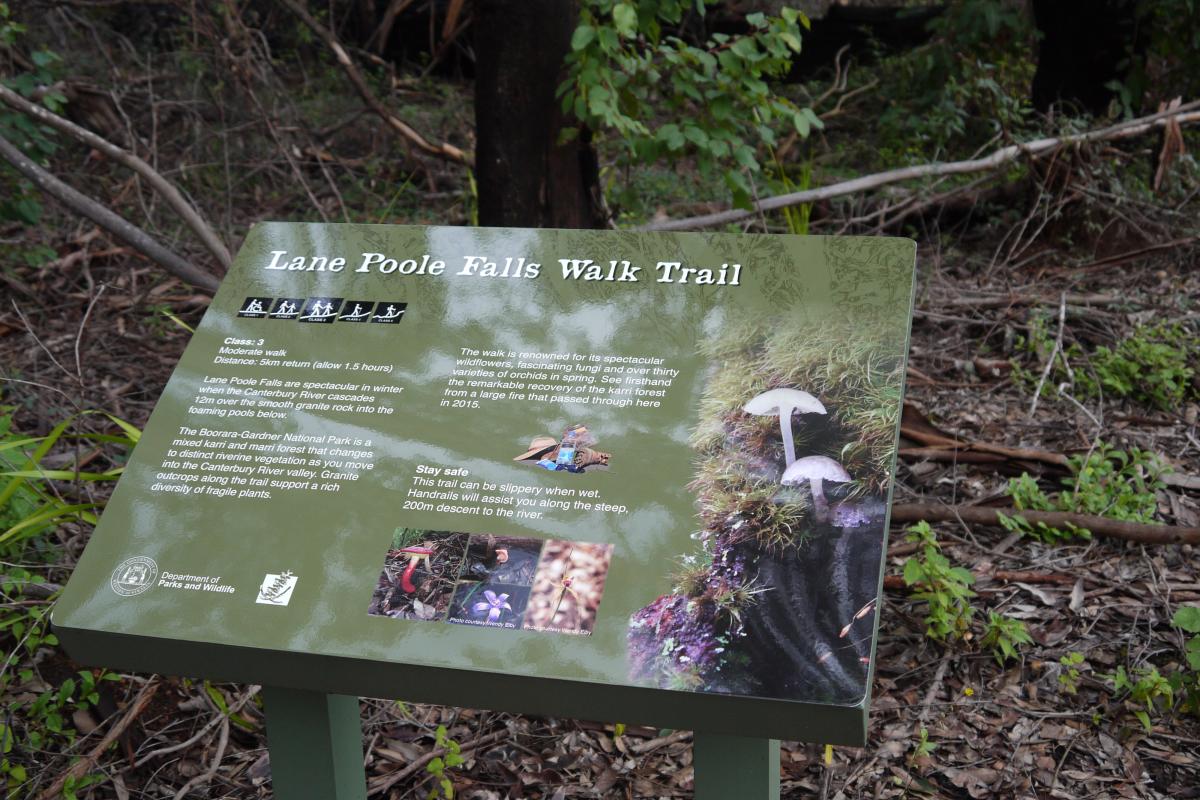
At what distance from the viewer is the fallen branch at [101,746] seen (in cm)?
267

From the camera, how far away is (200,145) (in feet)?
21.9

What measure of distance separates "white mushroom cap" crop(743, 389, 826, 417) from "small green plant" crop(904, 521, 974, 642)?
1.25m

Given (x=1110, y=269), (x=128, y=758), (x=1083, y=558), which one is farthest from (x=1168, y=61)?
(x=128, y=758)

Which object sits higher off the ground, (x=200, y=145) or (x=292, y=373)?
(x=200, y=145)

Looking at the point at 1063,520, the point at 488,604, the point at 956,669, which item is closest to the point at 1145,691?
the point at 956,669

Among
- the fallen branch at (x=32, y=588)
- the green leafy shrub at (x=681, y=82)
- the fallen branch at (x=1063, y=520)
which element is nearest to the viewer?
the fallen branch at (x=32, y=588)

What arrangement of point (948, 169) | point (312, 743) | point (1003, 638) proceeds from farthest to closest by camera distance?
point (948, 169) < point (1003, 638) < point (312, 743)

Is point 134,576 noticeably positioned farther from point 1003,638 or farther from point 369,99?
point 369,99

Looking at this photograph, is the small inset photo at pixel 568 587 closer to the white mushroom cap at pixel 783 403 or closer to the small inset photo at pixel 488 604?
the small inset photo at pixel 488 604

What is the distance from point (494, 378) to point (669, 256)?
444 millimetres

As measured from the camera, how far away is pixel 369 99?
582cm

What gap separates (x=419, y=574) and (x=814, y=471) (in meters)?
0.70

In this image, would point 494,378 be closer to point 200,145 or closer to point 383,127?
point 200,145

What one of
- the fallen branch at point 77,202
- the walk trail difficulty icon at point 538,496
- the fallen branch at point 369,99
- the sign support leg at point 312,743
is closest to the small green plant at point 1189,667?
the walk trail difficulty icon at point 538,496
